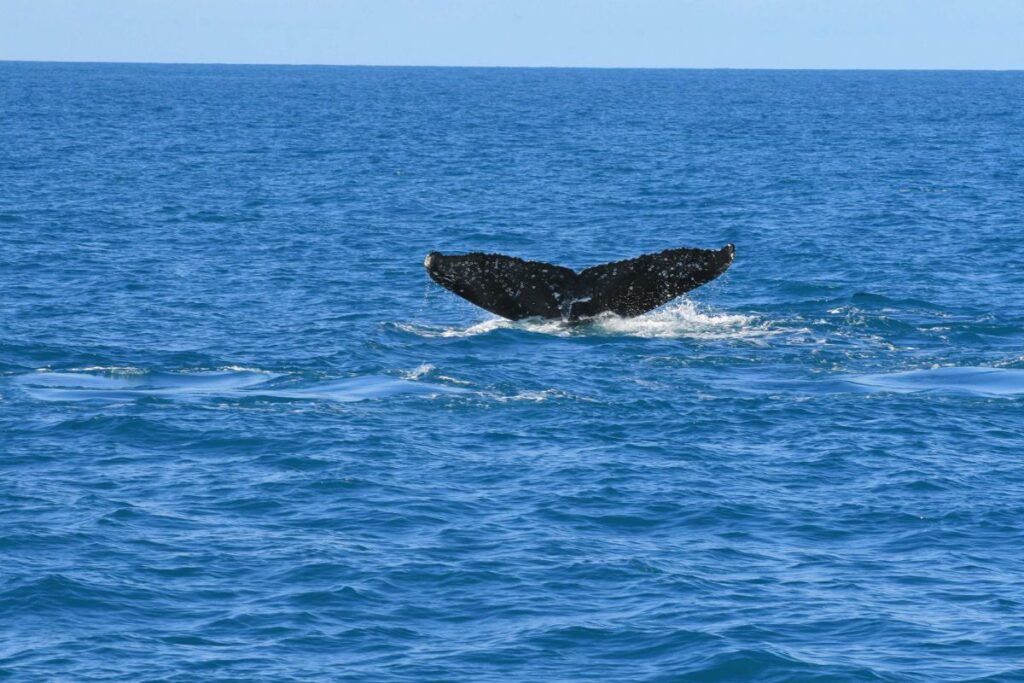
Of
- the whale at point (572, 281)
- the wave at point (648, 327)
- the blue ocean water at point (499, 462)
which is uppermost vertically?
the whale at point (572, 281)

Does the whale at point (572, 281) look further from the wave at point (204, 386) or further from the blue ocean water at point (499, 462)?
the wave at point (204, 386)

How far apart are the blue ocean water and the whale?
53 cm

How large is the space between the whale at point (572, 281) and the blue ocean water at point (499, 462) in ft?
1.75

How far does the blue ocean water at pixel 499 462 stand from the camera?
17828 mm

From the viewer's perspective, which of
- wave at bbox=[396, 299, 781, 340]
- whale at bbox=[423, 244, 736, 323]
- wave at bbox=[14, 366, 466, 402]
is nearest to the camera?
wave at bbox=[14, 366, 466, 402]

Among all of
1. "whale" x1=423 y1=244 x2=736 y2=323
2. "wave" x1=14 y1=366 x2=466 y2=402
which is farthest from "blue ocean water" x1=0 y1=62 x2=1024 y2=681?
"whale" x1=423 y1=244 x2=736 y2=323

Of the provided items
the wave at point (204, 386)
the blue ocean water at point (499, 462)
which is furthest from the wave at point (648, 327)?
the wave at point (204, 386)

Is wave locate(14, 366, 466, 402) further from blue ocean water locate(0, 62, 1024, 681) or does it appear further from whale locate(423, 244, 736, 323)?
whale locate(423, 244, 736, 323)

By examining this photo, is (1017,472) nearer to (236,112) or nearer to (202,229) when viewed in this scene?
(202,229)

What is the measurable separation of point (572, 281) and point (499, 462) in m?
7.55

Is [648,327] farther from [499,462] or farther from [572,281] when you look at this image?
[499,462]

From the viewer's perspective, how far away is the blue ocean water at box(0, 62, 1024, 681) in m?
17.8

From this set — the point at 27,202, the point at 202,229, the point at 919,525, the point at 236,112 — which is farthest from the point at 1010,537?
the point at 236,112

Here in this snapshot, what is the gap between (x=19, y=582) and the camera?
19328 mm
